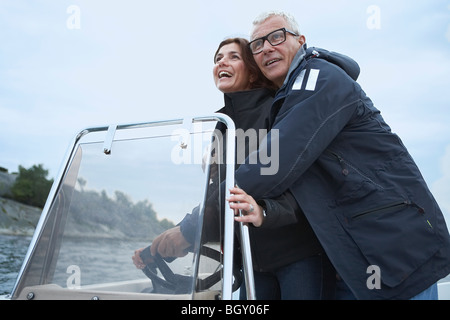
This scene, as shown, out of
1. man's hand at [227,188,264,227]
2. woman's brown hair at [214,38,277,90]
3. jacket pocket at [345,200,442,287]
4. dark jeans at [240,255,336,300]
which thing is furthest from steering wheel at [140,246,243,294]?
woman's brown hair at [214,38,277,90]

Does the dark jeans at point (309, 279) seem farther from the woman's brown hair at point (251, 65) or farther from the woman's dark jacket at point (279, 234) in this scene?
the woman's brown hair at point (251, 65)

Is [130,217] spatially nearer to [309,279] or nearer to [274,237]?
[274,237]

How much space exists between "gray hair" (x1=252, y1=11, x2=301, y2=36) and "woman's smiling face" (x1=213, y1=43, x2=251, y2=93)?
0.21m

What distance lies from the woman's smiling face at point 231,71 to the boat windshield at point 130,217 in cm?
54

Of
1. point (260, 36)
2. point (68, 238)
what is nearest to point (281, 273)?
Result: point (68, 238)

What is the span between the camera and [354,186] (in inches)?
51.3

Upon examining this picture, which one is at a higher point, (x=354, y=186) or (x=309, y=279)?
(x=354, y=186)

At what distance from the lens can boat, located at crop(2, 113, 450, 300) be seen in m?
1.23

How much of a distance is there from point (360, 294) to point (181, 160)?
708 millimetres

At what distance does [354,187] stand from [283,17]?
31.9 inches

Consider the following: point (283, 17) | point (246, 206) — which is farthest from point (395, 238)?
point (283, 17)

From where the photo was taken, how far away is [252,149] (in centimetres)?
155

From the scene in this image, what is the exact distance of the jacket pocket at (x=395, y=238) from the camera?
4.03 ft
